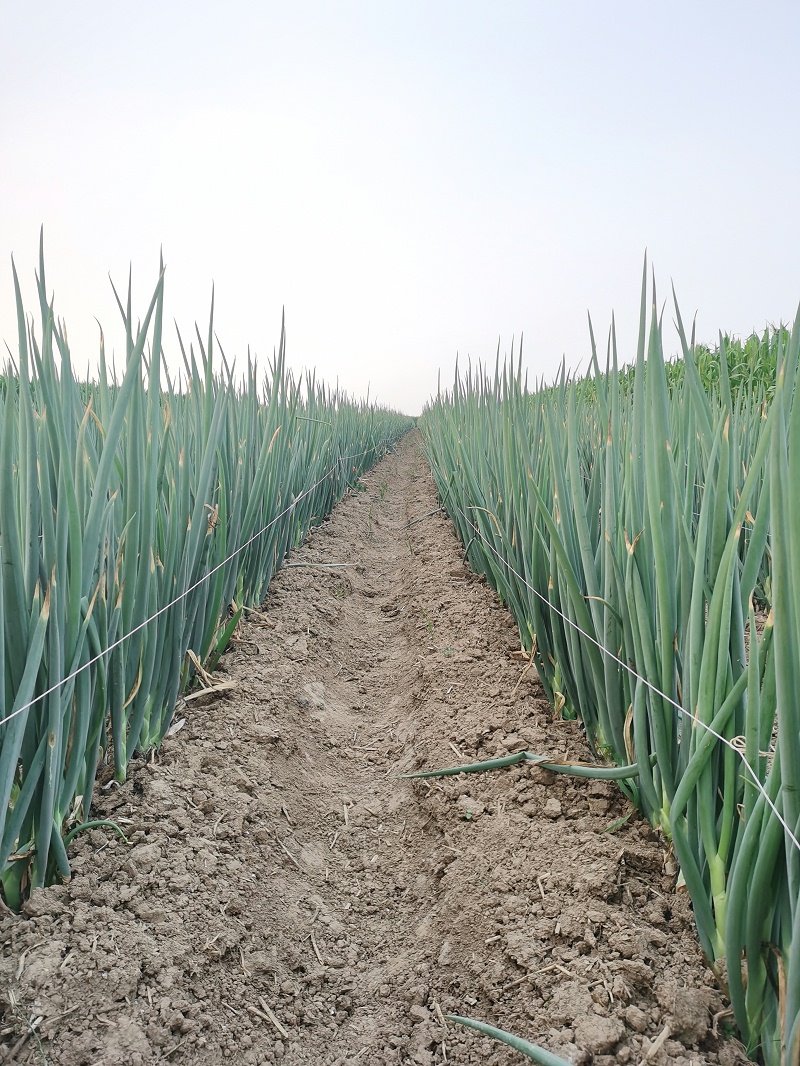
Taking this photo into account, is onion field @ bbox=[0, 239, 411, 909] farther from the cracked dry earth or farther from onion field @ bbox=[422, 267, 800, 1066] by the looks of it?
onion field @ bbox=[422, 267, 800, 1066]

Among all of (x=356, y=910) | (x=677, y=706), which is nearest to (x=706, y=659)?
(x=677, y=706)

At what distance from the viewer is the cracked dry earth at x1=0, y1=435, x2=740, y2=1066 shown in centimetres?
83

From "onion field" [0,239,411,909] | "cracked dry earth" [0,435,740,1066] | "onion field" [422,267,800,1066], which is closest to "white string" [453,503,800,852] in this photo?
"onion field" [422,267,800,1066]

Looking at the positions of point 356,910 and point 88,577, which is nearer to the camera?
point 88,577

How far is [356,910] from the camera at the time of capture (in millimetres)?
1227

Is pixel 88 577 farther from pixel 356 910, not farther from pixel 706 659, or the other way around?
pixel 706 659

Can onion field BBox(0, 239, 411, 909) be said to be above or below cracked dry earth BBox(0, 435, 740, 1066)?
above

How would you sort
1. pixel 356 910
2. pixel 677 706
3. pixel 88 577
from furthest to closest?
1. pixel 356 910
2. pixel 88 577
3. pixel 677 706

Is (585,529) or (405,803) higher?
(585,529)

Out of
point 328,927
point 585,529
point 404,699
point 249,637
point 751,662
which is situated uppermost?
point 585,529

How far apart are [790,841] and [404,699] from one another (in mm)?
1470

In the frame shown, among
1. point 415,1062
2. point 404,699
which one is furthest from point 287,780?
point 415,1062

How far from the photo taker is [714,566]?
854 mm

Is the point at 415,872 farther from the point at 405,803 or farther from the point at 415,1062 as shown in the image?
the point at 415,1062
